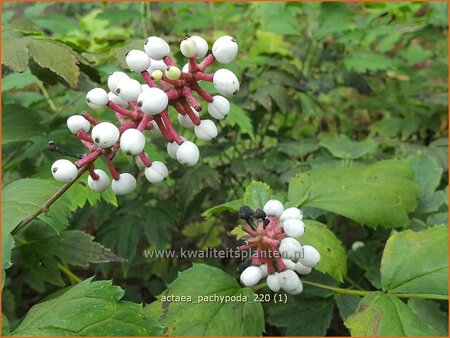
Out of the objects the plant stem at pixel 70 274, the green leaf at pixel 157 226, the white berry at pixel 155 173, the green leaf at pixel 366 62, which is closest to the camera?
the white berry at pixel 155 173

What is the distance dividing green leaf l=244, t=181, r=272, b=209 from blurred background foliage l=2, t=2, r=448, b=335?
0.19 meters

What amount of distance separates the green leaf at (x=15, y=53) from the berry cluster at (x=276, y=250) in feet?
2.62

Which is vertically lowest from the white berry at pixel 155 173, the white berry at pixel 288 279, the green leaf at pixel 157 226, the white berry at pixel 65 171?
the green leaf at pixel 157 226

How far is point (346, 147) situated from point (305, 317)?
0.70 m

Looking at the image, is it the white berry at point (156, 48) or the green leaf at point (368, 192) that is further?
the green leaf at point (368, 192)

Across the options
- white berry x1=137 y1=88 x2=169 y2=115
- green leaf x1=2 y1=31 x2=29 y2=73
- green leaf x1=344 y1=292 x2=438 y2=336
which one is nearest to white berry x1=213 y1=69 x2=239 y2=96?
white berry x1=137 y1=88 x2=169 y2=115

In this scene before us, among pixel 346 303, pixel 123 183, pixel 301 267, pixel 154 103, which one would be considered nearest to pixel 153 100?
pixel 154 103

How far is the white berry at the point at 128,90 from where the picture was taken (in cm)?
110

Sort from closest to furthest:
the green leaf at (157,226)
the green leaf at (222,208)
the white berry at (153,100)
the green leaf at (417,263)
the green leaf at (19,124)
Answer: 1. the white berry at (153,100)
2. the green leaf at (417,263)
3. the green leaf at (222,208)
4. the green leaf at (19,124)
5. the green leaf at (157,226)

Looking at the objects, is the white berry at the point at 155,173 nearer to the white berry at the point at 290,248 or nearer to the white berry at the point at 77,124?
the white berry at the point at 77,124

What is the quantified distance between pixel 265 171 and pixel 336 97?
→ 1368 millimetres

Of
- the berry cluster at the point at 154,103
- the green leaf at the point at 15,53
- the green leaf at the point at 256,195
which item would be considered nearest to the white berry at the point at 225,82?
the berry cluster at the point at 154,103

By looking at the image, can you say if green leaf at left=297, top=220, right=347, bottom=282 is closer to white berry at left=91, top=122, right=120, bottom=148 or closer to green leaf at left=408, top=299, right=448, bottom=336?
green leaf at left=408, top=299, right=448, bottom=336

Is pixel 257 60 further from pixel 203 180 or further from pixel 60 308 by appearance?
pixel 60 308
